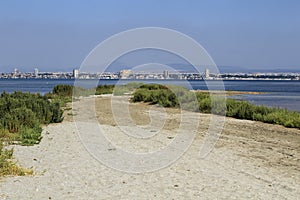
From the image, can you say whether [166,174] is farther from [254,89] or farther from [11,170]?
[254,89]

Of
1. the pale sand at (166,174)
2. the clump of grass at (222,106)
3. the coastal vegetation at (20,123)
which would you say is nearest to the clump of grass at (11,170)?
the coastal vegetation at (20,123)

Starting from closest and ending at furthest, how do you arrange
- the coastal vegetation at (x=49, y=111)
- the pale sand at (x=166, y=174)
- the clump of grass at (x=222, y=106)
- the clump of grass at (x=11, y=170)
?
the pale sand at (x=166, y=174) < the clump of grass at (x=11, y=170) < the coastal vegetation at (x=49, y=111) < the clump of grass at (x=222, y=106)

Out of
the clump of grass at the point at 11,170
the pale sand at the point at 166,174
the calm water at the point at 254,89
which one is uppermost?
the clump of grass at the point at 11,170

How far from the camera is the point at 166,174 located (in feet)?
26.3

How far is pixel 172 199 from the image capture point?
20.6 feet

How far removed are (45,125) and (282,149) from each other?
7.60 m

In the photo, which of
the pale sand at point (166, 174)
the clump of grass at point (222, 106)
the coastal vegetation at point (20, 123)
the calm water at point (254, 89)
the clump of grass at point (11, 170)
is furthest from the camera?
the calm water at point (254, 89)

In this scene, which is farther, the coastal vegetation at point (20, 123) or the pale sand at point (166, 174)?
the coastal vegetation at point (20, 123)

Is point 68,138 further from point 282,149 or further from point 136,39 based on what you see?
point 282,149

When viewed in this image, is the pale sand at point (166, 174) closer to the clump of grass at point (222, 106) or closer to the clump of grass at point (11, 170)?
the clump of grass at point (11, 170)

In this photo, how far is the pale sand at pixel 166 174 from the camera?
659 cm

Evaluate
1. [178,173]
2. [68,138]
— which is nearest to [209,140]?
[68,138]

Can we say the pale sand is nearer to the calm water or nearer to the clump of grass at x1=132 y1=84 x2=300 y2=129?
the clump of grass at x1=132 y1=84 x2=300 y2=129

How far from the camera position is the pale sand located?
21.6 feet
